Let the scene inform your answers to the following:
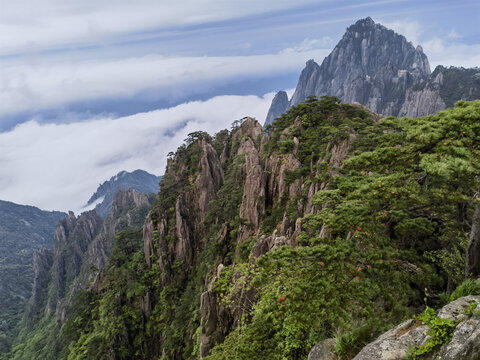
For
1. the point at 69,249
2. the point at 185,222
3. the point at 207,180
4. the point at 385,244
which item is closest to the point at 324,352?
the point at 385,244

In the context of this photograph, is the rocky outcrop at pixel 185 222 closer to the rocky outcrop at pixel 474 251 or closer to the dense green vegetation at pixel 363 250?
the dense green vegetation at pixel 363 250

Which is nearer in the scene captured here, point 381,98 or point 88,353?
point 88,353

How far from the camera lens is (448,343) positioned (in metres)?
5.80

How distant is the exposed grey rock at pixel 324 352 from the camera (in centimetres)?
843

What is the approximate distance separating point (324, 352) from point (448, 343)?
3845mm

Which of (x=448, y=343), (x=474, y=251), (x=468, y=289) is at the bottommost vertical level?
(x=448, y=343)

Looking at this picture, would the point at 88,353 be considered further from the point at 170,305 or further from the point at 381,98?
the point at 381,98

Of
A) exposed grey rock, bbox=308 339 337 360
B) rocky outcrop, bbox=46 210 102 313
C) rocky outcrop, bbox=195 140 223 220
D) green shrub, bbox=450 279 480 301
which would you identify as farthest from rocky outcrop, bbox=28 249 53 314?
green shrub, bbox=450 279 480 301

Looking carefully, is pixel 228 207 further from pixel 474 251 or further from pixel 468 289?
pixel 468 289

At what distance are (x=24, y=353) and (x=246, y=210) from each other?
79435 mm

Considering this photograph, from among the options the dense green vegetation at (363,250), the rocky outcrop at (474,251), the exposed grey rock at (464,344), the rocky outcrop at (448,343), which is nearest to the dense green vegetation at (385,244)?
the dense green vegetation at (363,250)

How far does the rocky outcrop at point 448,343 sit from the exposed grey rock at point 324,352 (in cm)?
177

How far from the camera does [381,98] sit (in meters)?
168

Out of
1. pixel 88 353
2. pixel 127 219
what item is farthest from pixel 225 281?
pixel 127 219
